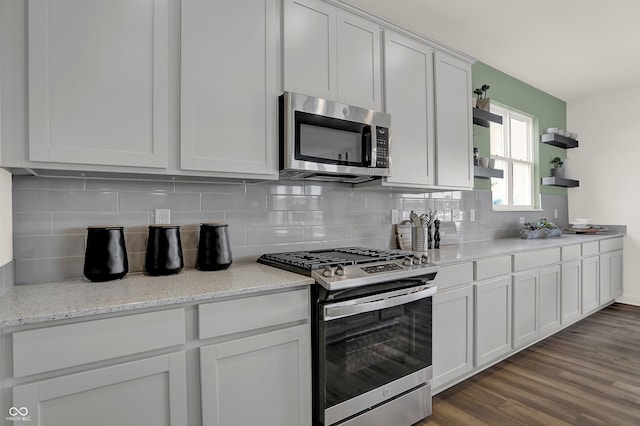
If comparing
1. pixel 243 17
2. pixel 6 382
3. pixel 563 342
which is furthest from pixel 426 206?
pixel 6 382

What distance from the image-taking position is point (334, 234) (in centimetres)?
254

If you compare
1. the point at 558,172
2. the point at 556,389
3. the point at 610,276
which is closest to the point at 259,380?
the point at 556,389

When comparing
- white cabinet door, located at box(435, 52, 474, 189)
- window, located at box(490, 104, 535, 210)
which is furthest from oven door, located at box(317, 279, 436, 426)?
window, located at box(490, 104, 535, 210)

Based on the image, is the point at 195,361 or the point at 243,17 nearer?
the point at 195,361

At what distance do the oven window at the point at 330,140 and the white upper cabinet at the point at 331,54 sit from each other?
18cm

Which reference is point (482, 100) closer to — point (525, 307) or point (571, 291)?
point (525, 307)

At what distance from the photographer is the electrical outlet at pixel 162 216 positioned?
6.10 feet

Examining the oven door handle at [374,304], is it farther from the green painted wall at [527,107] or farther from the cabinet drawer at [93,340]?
the green painted wall at [527,107]

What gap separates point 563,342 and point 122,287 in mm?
3729

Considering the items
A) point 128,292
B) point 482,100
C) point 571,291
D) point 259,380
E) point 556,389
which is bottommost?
point 556,389

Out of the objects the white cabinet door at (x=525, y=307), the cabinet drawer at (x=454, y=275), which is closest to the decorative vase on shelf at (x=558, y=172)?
the white cabinet door at (x=525, y=307)

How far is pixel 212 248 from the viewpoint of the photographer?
1854 millimetres

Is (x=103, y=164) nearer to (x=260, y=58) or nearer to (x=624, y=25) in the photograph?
(x=260, y=58)

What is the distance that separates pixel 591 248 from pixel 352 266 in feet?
11.7
